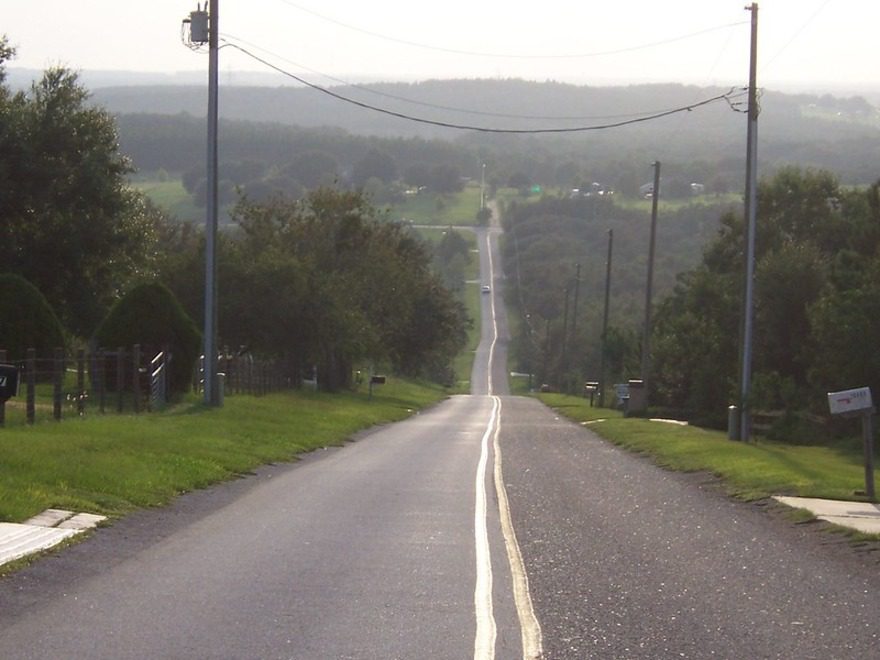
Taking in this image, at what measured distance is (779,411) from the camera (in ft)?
125

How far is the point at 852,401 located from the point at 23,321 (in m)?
20.8

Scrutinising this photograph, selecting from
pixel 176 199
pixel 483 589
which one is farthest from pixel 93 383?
pixel 176 199

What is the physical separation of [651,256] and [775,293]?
187 inches

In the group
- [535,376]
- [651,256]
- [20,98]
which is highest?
[20,98]

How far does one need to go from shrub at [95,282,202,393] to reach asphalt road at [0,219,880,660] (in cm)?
1531

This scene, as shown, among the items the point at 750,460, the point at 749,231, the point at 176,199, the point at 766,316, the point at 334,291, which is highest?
the point at 176,199

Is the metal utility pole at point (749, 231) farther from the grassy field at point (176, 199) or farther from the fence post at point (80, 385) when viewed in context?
the grassy field at point (176, 199)

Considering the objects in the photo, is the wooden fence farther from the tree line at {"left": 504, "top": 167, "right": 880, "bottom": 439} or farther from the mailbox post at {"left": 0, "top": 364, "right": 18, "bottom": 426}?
the tree line at {"left": 504, "top": 167, "right": 880, "bottom": 439}

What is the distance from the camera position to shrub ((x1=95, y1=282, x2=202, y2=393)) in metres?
34.2

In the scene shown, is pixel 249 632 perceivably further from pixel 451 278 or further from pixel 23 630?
pixel 451 278

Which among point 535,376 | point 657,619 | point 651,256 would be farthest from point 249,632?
point 535,376

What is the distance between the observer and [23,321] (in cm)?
3231

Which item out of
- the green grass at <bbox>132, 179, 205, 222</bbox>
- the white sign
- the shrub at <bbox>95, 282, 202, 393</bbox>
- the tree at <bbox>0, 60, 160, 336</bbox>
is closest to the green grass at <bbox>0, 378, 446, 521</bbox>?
the shrub at <bbox>95, 282, 202, 393</bbox>

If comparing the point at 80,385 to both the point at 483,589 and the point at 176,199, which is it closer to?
the point at 483,589
